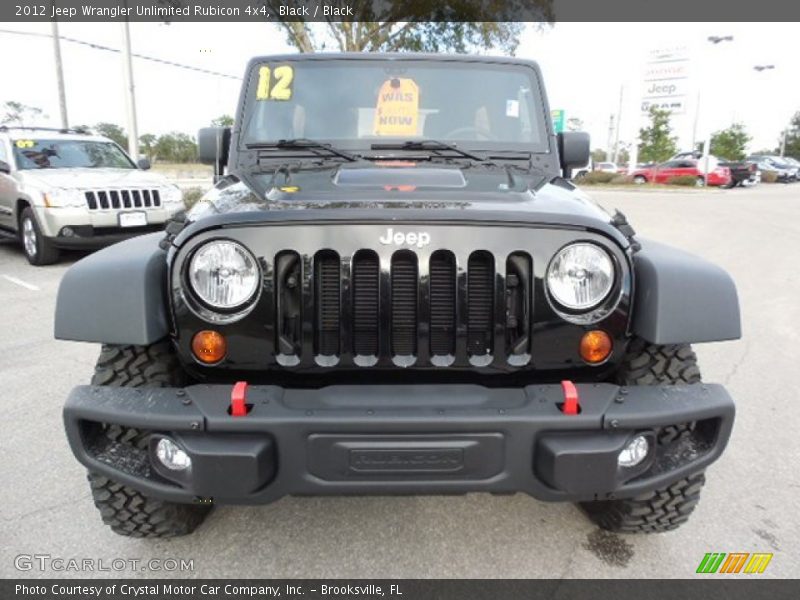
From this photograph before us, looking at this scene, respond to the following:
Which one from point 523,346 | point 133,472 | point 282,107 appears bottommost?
point 133,472

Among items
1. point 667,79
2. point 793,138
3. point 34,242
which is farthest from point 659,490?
point 793,138

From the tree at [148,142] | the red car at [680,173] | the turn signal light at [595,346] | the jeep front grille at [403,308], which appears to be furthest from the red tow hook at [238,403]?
the tree at [148,142]

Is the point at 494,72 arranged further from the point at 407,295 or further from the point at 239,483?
the point at 239,483

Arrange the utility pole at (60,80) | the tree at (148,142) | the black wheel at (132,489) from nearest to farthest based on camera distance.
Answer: the black wheel at (132,489) < the utility pole at (60,80) < the tree at (148,142)

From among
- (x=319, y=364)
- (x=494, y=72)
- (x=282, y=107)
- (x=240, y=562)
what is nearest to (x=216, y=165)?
(x=282, y=107)

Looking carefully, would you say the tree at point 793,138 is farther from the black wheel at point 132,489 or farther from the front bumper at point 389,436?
the black wheel at point 132,489

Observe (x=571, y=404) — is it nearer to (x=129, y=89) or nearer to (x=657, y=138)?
(x=129, y=89)

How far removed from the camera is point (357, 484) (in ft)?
5.78

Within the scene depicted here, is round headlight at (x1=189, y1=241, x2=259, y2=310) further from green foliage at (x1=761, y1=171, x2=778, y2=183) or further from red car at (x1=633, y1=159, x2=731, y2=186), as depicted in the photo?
green foliage at (x1=761, y1=171, x2=778, y2=183)

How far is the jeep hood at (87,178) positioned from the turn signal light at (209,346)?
659 centimetres

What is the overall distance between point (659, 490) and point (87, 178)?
25.8 feet

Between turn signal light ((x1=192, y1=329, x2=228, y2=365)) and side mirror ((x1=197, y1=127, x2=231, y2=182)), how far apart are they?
1.51 metres

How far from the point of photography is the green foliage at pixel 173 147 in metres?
57.3
